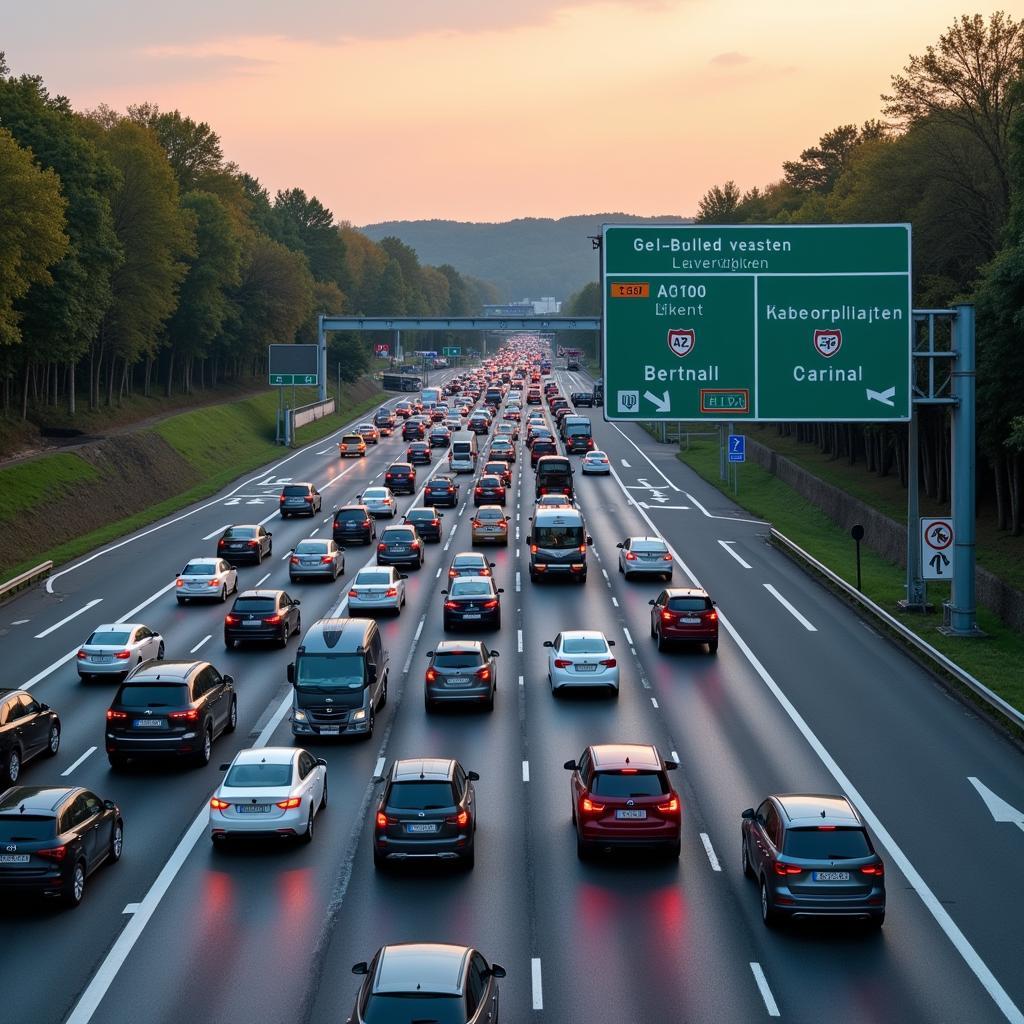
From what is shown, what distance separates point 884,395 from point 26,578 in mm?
30377

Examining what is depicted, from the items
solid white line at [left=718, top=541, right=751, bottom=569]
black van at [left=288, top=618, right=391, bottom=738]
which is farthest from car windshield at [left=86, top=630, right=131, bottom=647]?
solid white line at [left=718, top=541, right=751, bottom=569]

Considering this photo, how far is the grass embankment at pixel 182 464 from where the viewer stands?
60.5 meters

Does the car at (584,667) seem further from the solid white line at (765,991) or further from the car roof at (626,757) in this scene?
the solid white line at (765,991)

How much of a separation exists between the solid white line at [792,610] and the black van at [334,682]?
16434 millimetres

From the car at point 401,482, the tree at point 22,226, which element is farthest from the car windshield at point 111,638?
the car at point 401,482

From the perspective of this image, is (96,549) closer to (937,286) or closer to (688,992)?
(937,286)

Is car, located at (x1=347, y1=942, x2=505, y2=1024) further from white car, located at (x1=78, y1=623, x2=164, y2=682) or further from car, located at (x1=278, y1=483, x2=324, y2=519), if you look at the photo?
car, located at (x1=278, y1=483, x2=324, y2=519)

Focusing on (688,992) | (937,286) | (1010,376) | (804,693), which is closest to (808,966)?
(688,992)

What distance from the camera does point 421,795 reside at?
22141 mm

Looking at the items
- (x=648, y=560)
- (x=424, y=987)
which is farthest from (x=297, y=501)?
(x=424, y=987)

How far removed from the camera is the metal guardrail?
31.8m

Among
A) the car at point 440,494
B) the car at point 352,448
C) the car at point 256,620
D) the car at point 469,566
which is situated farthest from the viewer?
the car at point 352,448

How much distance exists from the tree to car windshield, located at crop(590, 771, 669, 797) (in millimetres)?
43531

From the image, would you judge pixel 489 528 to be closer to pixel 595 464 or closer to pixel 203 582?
pixel 203 582
